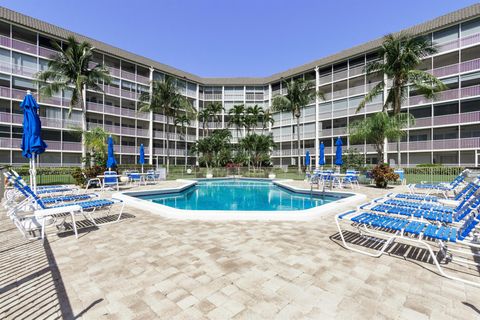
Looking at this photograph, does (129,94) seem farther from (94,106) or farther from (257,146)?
(257,146)

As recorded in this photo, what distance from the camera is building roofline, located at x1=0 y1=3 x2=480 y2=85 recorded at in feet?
80.2

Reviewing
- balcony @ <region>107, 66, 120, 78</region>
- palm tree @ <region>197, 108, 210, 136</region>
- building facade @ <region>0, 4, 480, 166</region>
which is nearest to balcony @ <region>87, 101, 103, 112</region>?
building facade @ <region>0, 4, 480, 166</region>

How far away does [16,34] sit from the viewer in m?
25.9

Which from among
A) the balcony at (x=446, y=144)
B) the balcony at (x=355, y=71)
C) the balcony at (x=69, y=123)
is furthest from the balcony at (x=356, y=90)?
the balcony at (x=69, y=123)

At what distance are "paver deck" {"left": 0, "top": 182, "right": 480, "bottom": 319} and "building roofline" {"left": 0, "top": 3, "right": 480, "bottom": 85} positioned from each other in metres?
32.3

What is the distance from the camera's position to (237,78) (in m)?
46.4

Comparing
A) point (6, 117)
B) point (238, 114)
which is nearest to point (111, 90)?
point (6, 117)

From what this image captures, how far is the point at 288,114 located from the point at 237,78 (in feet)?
43.5

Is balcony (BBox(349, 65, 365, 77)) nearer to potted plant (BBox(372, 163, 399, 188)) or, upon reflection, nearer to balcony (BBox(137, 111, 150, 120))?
potted plant (BBox(372, 163, 399, 188))

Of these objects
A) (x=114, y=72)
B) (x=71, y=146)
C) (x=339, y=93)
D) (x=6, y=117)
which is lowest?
(x=71, y=146)

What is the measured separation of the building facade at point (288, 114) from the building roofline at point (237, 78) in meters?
0.10

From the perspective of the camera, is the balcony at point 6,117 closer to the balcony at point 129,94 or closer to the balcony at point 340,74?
the balcony at point 129,94

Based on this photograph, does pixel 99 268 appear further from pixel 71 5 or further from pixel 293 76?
pixel 293 76

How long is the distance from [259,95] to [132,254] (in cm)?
4556
